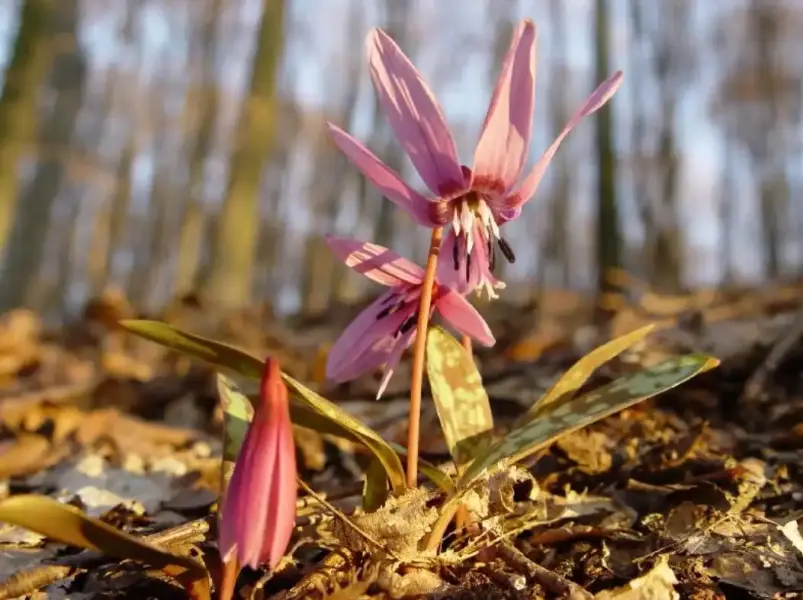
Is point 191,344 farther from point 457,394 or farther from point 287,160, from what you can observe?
point 287,160

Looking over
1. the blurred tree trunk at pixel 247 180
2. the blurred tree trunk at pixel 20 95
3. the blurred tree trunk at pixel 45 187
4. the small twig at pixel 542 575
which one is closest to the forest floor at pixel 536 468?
the small twig at pixel 542 575

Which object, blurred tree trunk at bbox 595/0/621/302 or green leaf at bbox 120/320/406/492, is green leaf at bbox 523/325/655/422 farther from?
blurred tree trunk at bbox 595/0/621/302

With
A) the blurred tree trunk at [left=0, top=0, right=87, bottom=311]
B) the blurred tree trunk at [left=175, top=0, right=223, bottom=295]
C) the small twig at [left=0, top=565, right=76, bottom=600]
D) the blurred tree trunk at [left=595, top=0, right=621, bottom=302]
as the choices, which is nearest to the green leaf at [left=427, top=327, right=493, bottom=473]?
the small twig at [left=0, top=565, right=76, bottom=600]

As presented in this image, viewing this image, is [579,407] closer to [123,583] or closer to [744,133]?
[123,583]

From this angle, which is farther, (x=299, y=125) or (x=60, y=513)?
(x=299, y=125)

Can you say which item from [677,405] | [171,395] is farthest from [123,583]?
[171,395]

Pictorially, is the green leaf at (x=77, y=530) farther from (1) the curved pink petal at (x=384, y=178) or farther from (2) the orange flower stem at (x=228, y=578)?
(1) the curved pink petal at (x=384, y=178)

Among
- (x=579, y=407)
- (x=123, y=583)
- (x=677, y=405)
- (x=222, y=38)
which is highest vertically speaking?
(x=222, y=38)
